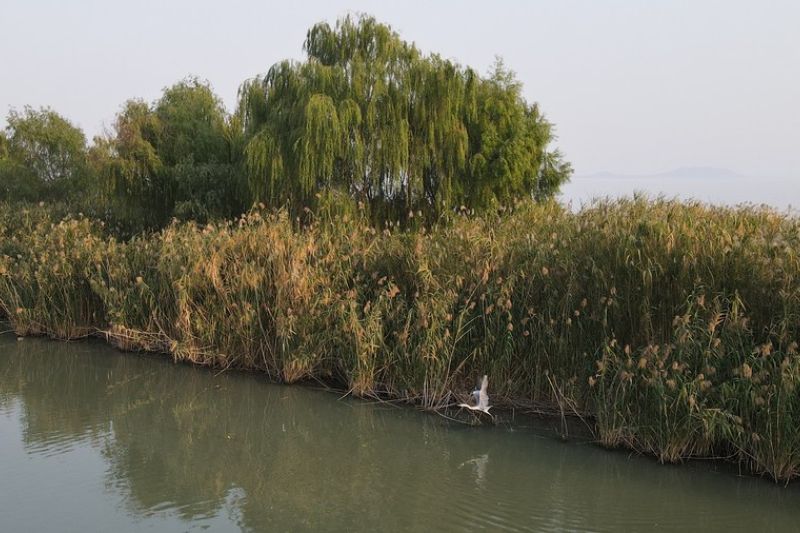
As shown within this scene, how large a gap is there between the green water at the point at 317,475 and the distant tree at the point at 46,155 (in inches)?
500

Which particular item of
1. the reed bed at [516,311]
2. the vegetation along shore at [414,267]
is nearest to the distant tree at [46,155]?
the vegetation along shore at [414,267]

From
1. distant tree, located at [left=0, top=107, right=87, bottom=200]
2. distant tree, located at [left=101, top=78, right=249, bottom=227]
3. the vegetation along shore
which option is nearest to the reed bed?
the vegetation along shore

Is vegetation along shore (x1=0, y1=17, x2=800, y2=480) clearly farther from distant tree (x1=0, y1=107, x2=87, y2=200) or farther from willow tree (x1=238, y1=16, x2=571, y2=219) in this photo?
distant tree (x1=0, y1=107, x2=87, y2=200)

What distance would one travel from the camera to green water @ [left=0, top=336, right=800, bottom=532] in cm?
528

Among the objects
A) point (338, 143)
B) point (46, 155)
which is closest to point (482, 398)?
point (338, 143)

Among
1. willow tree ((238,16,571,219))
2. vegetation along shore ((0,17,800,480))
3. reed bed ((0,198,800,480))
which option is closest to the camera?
reed bed ((0,198,800,480))

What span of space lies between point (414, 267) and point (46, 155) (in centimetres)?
1581

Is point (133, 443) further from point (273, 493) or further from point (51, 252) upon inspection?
point (51, 252)

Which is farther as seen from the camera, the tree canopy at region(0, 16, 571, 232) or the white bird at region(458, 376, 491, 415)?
the tree canopy at region(0, 16, 571, 232)

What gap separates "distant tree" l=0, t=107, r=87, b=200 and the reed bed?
9.66 m

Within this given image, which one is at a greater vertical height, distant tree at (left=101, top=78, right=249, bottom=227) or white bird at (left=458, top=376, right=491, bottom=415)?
distant tree at (left=101, top=78, right=249, bottom=227)

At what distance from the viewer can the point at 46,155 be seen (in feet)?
65.1

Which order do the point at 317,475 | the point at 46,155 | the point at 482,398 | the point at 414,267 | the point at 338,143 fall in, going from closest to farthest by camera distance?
the point at 317,475, the point at 482,398, the point at 414,267, the point at 338,143, the point at 46,155

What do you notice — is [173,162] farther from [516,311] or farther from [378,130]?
[516,311]
